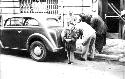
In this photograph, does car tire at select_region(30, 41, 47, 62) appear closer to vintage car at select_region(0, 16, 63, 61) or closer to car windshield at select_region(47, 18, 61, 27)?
vintage car at select_region(0, 16, 63, 61)

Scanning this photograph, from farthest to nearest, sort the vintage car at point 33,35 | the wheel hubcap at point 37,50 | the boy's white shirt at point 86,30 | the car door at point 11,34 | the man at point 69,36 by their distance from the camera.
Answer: the car door at point 11,34
the boy's white shirt at point 86,30
the wheel hubcap at point 37,50
the vintage car at point 33,35
the man at point 69,36

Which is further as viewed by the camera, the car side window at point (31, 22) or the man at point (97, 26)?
the man at point (97, 26)

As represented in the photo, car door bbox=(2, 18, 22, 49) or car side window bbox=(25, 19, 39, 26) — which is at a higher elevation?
car side window bbox=(25, 19, 39, 26)

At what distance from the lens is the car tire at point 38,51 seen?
984 cm

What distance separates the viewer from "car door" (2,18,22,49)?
10430 millimetres

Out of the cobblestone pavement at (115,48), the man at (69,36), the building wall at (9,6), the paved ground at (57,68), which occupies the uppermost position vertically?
the building wall at (9,6)

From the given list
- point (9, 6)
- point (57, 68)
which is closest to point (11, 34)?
point (57, 68)

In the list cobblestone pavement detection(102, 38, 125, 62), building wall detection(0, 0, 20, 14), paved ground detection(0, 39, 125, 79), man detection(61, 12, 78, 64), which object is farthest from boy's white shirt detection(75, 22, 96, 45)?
building wall detection(0, 0, 20, 14)

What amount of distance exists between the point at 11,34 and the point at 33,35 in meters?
0.99

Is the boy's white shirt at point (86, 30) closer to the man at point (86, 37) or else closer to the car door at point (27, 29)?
the man at point (86, 37)

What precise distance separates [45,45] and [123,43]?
4577 mm

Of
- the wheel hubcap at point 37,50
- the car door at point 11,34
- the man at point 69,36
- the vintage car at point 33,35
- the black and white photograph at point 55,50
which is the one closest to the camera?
the black and white photograph at point 55,50

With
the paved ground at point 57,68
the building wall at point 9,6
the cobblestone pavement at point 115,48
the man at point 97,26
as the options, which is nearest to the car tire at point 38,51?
the paved ground at point 57,68

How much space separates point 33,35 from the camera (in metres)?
10.0
